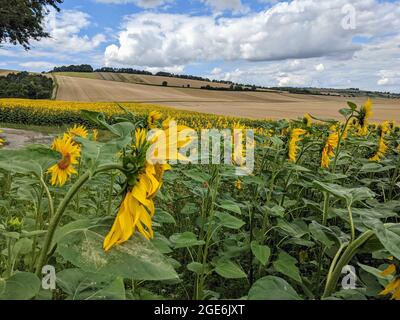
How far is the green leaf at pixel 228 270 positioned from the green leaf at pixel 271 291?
42 cm

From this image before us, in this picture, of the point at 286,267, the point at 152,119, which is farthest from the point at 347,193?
the point at 152,119

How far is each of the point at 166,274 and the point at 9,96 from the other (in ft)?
85.7

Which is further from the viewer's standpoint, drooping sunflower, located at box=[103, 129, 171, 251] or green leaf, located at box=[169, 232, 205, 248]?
green leaf, located at box=[169, 232, 205, 248]

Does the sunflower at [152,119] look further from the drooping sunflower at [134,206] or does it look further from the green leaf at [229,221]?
the drooping sunflower at [134,206]

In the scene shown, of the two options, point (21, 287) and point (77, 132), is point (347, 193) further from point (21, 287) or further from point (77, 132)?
point (77, 132)

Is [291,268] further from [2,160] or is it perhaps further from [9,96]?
[9,96]

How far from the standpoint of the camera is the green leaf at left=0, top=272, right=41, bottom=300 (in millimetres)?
766

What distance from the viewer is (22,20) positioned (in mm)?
16188

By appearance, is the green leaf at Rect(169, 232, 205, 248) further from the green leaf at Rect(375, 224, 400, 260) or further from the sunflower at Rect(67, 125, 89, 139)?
the sunflower at Rect(67, 125, 89, 139)

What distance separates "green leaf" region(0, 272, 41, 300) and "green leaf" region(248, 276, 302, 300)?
46 centimetres

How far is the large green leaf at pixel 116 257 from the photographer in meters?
0.69

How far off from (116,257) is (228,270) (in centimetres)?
76

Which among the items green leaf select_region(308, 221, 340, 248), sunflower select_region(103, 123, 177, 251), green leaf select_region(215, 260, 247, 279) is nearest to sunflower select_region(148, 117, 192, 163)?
sunflower select_region(103, 123, 177, 251)
